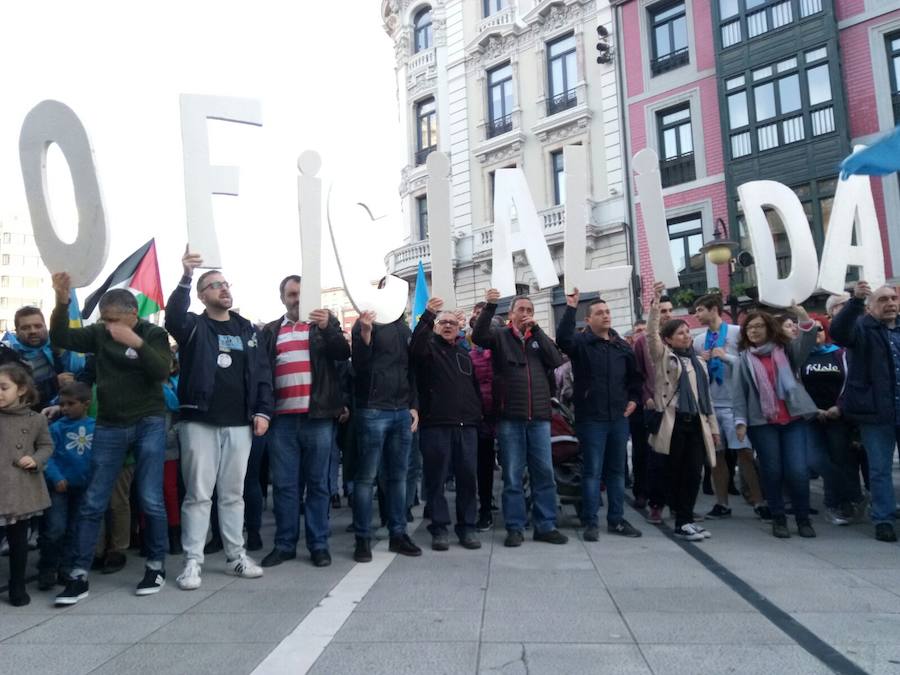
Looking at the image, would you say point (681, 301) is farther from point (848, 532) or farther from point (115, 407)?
point (115, 407)

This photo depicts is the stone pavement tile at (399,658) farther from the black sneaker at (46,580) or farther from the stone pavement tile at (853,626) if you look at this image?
the black sneaker at (46,580)

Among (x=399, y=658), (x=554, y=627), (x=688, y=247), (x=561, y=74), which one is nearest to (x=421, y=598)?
(x=554, y=627)

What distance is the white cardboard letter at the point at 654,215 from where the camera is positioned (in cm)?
579

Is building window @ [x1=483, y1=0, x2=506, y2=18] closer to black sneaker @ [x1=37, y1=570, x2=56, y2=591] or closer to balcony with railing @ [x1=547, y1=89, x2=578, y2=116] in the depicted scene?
balcony with railing @ [x1=547, y1=89, x2=578, y2=116]

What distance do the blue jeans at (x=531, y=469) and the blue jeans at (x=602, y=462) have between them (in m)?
0.31

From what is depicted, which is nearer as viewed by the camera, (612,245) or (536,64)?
(612,245)

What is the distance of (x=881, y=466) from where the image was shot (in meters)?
5.56

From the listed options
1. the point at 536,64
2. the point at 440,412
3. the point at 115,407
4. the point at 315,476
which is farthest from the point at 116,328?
the point at 536,64

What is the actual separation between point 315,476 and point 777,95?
18208 millimetres

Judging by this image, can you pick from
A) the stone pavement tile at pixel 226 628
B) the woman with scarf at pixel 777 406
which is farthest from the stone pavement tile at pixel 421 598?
the woman with scarf at pixel 777 406

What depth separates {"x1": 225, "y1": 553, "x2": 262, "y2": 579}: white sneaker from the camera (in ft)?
15.0

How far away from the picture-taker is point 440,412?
5.58 m

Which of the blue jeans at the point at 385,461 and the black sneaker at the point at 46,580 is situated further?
the blue jeans at the point at 385,461

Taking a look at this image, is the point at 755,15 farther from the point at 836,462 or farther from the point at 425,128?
the point at 836,462
